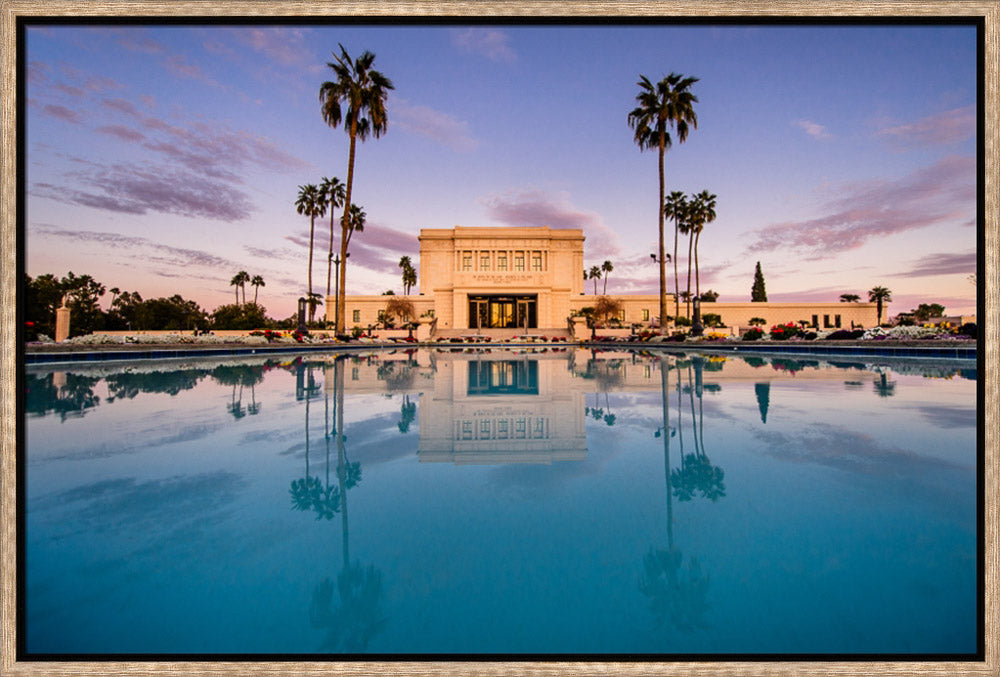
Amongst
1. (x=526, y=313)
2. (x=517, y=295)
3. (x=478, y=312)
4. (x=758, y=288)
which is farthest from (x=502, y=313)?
(x=758, y=288)

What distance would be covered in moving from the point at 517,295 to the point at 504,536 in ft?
148

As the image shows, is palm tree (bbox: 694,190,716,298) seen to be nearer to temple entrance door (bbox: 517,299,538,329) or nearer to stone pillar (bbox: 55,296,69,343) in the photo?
temple entrance door (bbox: 517,299,538,329)

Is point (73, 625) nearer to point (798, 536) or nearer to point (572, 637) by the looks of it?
point (572, 637)

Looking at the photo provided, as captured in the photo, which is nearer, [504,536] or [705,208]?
[504,536]

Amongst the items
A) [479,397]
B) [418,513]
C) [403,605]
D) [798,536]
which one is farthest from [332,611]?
[479,397]

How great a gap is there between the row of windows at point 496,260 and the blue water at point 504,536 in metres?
46.5

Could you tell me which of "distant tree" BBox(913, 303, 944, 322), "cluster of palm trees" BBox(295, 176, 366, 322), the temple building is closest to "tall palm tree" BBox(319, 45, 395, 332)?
"cluster of palm trees" BBox(295, 176, 366, 322)

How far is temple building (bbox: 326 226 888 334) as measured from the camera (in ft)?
152

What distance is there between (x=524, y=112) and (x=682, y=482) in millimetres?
5616

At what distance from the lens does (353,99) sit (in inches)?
977

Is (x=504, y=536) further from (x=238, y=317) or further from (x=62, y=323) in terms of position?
(x=238, y=317)

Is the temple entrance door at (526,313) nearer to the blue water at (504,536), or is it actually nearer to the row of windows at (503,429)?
the row of windows at (503,429)

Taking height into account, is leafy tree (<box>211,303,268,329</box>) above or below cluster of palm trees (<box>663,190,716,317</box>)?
below

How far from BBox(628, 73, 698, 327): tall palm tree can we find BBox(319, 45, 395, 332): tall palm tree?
14.9 m
